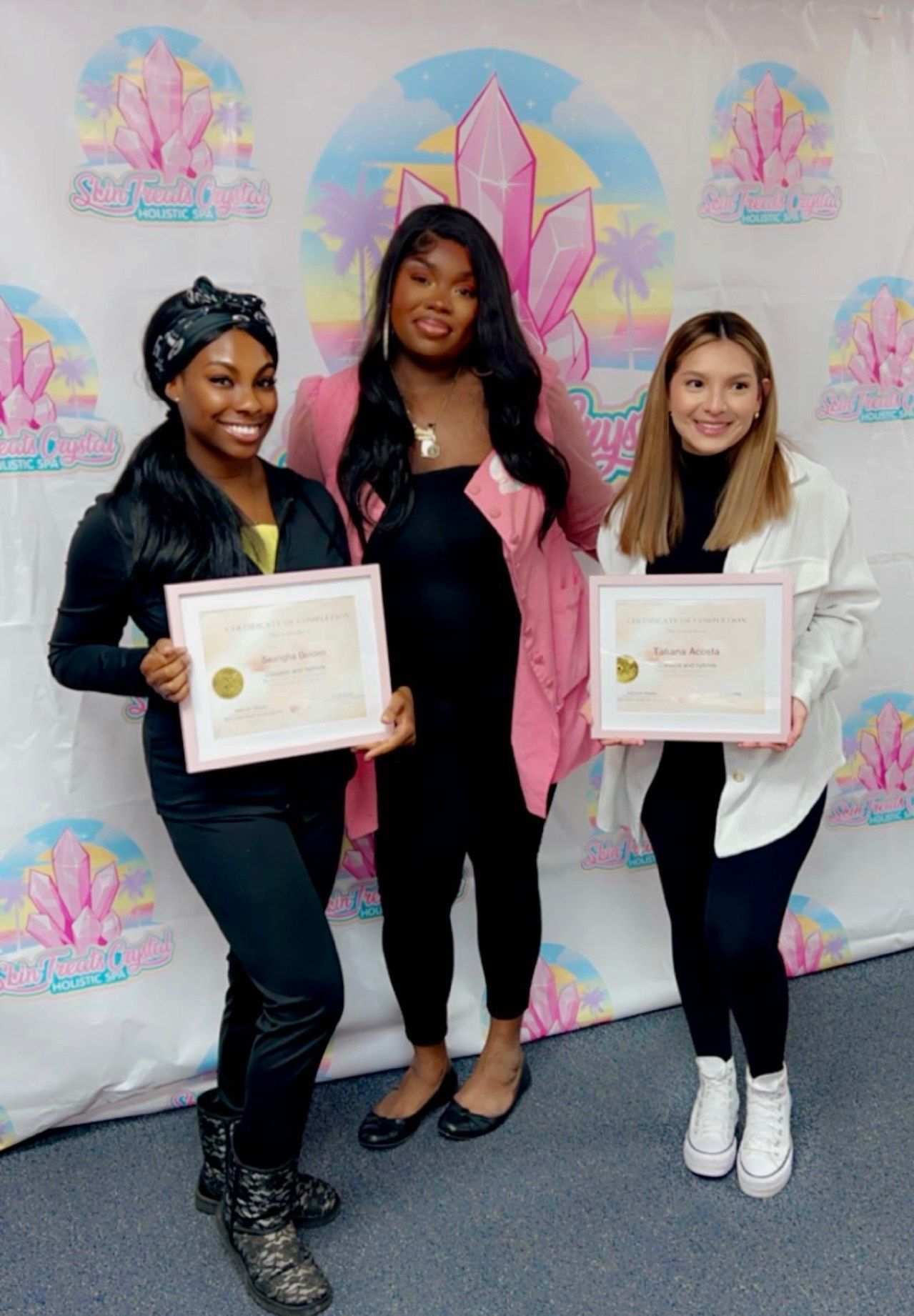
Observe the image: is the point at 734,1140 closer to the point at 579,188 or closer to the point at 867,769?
the point at 867,769

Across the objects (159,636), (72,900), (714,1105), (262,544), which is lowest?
(714,1105)

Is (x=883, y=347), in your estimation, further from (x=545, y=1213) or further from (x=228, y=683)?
(x=545, y=1213)

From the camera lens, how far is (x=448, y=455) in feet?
6.58

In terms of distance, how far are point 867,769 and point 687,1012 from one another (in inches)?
39.2

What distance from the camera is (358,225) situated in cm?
228

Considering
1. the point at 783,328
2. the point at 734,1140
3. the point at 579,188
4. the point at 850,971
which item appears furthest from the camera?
the point at 850,971

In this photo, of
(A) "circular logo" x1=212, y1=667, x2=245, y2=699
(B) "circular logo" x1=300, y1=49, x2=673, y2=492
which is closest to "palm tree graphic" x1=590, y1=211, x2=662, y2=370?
(B) "circular logo" x1=300, y1=49, x2=673, y2=492

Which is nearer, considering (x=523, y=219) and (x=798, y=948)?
(x=523, y=219)

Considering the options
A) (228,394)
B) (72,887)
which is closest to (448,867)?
(72,887)

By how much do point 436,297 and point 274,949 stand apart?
1.06 meters

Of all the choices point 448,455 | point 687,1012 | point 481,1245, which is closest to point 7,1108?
point 481,1245

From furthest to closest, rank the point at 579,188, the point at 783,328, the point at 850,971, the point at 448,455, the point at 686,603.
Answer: the point at 850,971, the point at 783,328, the point at 579,188, the point at 448,455, the point at 686,603

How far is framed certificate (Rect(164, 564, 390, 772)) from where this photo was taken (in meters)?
1.71

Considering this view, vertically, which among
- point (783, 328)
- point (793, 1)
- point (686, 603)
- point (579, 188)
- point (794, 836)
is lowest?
point (794, 836)
